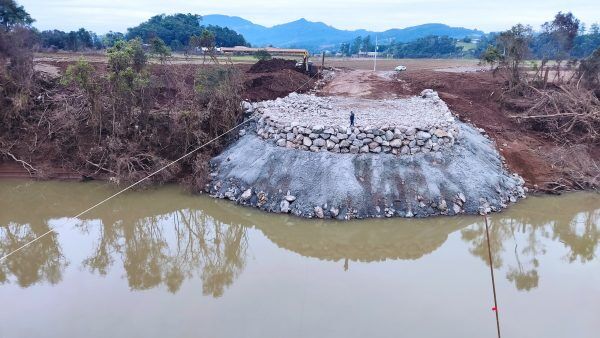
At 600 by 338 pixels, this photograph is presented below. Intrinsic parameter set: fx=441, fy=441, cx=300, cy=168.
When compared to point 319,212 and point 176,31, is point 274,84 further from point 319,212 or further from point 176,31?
point 176,31

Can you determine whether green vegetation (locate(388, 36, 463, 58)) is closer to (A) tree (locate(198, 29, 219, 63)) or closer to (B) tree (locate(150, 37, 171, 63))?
(A) tree (locate(198, 29, 219, 63))

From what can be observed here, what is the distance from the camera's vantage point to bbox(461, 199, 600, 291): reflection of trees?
9233mm

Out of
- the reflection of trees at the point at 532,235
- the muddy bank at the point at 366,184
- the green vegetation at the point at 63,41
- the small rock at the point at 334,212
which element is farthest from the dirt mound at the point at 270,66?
the green vegetation at the point at 63,41

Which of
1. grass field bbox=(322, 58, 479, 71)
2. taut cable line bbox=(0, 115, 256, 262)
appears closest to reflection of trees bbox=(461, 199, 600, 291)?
taut cable line bbox=(0, 115, 256, 262)

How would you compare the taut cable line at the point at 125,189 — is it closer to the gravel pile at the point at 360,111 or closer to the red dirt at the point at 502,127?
the gravel pile at the point at 360,111

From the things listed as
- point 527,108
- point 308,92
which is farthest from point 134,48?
point 527,108

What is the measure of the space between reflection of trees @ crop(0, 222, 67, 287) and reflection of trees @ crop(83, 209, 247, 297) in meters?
0.68

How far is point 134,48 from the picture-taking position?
13.3 m

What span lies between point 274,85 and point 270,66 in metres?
4.24

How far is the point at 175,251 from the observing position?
9.78 meters

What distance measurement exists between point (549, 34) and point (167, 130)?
55.6 feet

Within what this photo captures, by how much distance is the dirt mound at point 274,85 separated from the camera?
15.7 meters

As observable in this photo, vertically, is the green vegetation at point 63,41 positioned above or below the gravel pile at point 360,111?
above

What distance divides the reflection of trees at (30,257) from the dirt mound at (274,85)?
757 centimetres
